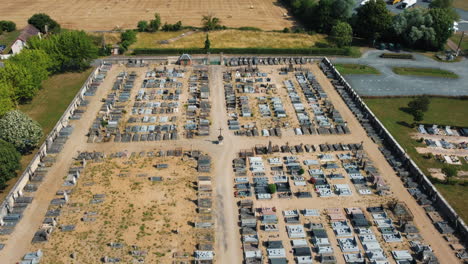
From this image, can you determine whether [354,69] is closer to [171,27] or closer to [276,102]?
[276,102]

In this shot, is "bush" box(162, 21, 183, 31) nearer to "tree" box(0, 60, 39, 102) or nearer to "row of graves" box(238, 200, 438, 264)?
"tree" box(0, 60, 39, 102)

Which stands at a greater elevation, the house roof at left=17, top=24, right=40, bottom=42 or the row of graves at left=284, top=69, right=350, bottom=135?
the house roof at left=17, top=24, right=40, bottom=42

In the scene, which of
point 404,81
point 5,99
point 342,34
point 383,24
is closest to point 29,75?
point 5,99

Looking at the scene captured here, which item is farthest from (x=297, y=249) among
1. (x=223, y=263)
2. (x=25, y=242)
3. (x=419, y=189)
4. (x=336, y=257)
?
(x=25, y=242)

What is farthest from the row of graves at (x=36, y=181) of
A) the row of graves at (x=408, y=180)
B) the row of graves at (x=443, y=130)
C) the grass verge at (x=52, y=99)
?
the row of graves at (x=443, y=130)

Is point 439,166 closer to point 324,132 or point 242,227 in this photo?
point 324,132

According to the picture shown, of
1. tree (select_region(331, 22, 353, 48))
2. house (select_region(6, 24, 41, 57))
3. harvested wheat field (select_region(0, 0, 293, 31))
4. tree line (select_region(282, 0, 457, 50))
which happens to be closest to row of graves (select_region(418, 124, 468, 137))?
tree (select_region(331, 22, 353, 48))
